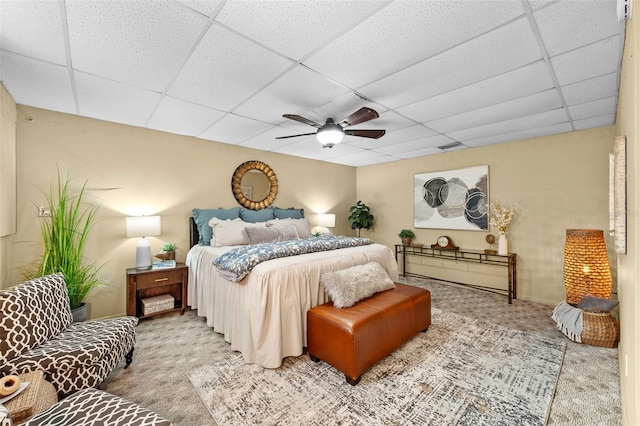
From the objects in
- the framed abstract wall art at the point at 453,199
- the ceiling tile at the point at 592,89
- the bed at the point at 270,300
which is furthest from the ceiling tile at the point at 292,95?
the framed abstract wall art at the point at 453,199

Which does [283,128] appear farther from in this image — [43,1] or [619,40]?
[619,40]

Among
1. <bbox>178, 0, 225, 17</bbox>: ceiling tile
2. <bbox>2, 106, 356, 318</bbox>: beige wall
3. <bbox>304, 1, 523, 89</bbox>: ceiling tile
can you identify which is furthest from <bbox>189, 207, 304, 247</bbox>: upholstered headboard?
<bbox>178, 0, 225, 17</bbox>: ceiling tile

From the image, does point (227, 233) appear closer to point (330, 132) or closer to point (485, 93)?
point (330, 132)

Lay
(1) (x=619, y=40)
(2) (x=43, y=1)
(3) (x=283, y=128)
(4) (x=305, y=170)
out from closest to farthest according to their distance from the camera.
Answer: (2) (x=43, y=1)
(1) (x=619, y=40)
(3) (x=283, y=128)
(4) (x=305, y=170)

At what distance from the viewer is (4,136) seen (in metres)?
2.43

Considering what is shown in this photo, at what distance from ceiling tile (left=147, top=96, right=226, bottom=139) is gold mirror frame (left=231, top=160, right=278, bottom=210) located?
0.94 m

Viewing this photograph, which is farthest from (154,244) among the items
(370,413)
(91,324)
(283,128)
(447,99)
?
(447,99)

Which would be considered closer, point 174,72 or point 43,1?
point 43,1

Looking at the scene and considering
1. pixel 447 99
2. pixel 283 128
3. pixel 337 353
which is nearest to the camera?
pixel 337 353

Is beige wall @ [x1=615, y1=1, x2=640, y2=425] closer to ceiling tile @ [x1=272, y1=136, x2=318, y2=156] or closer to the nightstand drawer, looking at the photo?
ceiling tile @ [x1=272, y1=136, x2=318, y2=156]

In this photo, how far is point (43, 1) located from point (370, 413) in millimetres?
3145

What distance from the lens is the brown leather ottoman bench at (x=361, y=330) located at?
205cm

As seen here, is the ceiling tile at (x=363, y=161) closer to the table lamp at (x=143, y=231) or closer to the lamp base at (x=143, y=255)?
the table lamp at (x=143, y=231)

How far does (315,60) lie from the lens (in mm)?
2018
